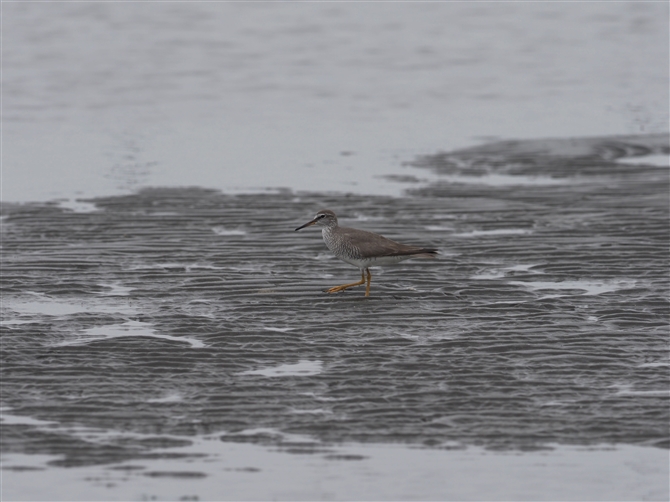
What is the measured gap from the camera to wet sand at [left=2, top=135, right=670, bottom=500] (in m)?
8.64

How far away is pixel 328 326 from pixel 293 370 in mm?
1387

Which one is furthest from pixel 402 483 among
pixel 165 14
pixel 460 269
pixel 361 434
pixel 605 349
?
pixel 165 14

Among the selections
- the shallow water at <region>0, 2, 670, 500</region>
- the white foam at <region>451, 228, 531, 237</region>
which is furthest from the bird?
the white foam at <region>451, 228, 531, 237</region>

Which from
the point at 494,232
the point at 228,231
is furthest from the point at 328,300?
the point at 494,232

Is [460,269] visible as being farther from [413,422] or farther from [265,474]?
[265,474]

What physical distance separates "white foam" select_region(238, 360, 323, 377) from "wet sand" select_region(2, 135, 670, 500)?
0.08 ft

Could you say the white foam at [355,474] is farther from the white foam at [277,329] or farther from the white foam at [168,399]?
the white foam at [277,329]

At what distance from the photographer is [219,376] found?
9.66 m

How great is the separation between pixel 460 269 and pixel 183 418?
17.6 feet

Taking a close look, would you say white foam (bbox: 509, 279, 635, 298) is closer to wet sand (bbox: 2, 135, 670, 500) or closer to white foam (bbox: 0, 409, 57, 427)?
wet sand (bbox: 2, 135, 670, 500)

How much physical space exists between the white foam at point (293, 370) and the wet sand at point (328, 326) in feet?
0.08

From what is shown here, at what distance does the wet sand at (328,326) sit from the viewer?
28.3 ft

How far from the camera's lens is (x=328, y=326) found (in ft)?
36.6

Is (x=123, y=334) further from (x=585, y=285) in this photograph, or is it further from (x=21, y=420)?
(x=585, y=285)
